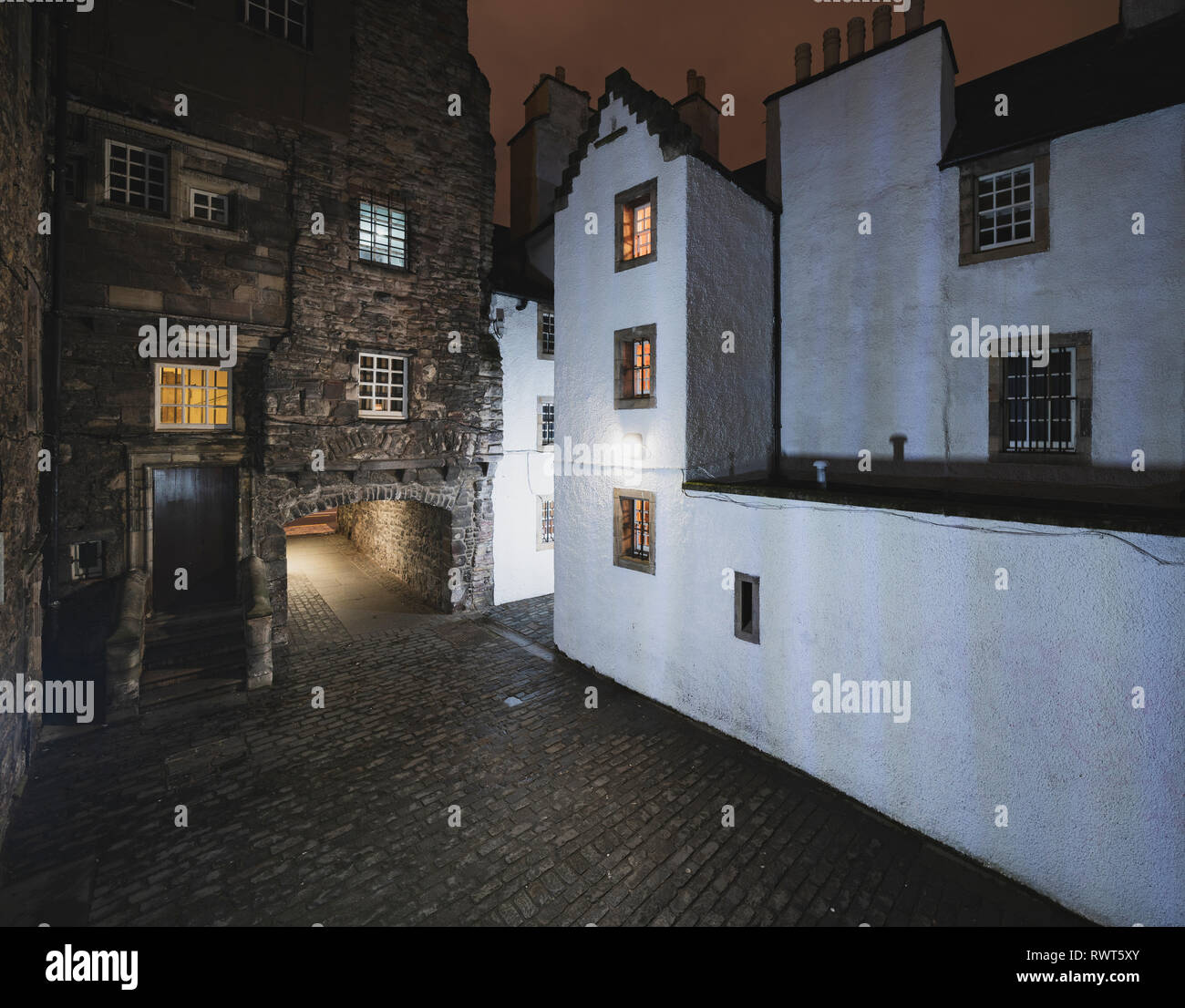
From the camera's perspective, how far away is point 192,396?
38.7 feet

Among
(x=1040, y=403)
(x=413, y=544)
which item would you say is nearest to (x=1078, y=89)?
(x=1040, y=403)

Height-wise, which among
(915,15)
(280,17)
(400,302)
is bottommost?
(400,302)

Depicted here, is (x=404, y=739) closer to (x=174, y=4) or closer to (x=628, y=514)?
(x=628, y=514)

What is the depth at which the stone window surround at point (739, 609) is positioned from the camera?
896cm

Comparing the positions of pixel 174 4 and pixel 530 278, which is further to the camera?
pixel 530 278

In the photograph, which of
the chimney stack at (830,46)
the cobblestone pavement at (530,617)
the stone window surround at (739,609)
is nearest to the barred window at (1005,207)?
the chimney stack at (830,46)

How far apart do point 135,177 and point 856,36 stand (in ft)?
49.3

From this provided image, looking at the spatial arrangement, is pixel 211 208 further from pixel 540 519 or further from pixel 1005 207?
pixel 1005 207

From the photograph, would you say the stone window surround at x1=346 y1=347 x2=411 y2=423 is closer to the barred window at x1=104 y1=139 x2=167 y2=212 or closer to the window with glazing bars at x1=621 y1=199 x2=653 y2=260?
the barred window at x1=104 y1=139 x2=167 y2=212

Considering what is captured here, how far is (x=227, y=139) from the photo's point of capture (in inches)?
451

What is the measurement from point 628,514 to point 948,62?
37.4ft

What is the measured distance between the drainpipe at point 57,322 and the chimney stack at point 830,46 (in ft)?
48.3

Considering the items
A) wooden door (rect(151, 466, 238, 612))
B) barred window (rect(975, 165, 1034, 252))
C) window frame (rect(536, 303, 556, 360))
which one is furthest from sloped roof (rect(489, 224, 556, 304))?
barred window (rect(975, 165, 1034, 252))

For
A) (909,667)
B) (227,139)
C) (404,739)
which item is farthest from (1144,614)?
(227,139)
